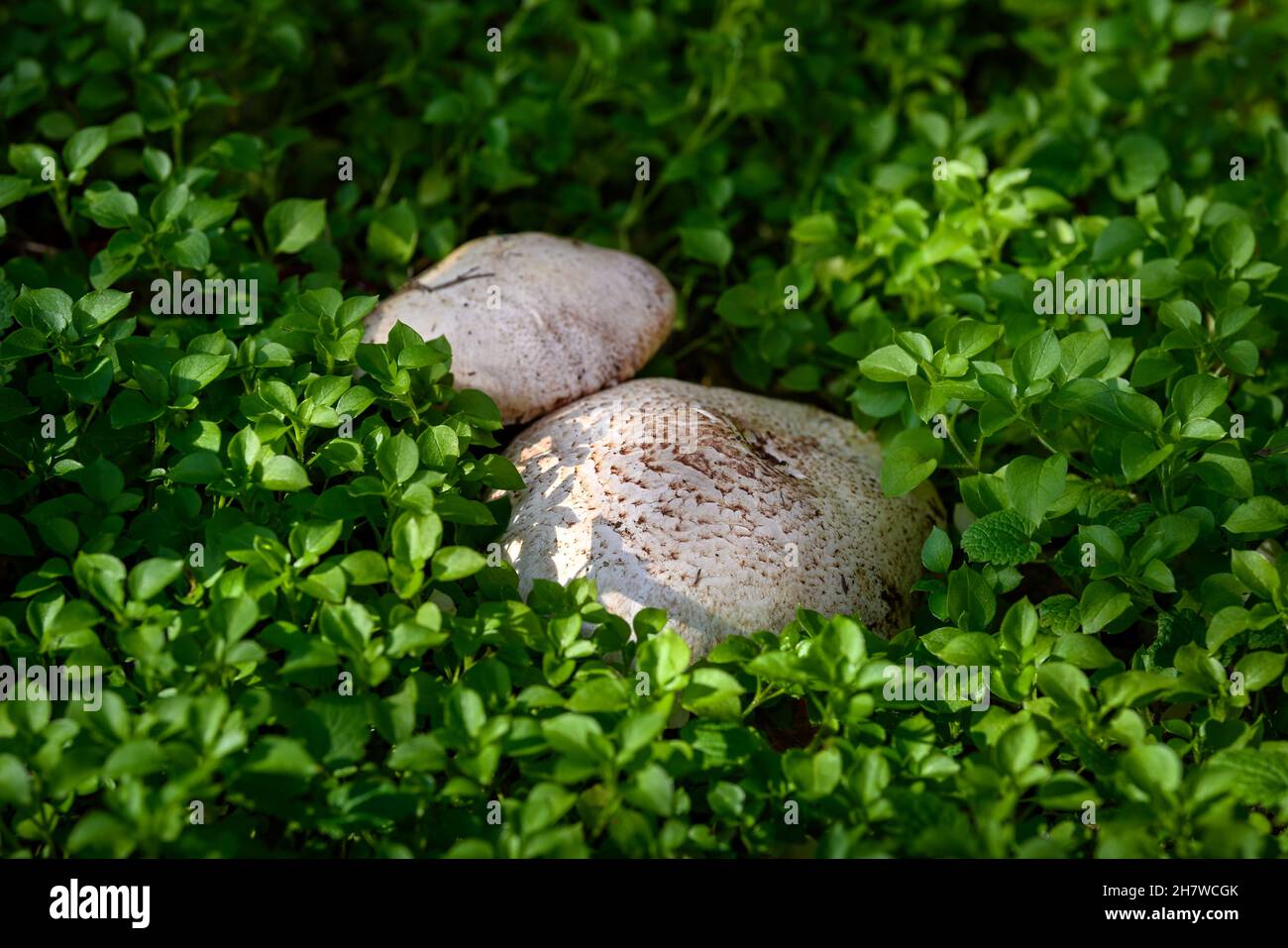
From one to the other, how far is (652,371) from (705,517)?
0.89 meters

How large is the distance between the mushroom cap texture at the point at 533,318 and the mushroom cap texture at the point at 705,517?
112 millimetres

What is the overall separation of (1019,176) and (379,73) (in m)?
2.28

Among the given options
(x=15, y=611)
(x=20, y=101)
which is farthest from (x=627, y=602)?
(x=20, y=101)

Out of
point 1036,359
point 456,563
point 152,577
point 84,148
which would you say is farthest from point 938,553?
point 84,148

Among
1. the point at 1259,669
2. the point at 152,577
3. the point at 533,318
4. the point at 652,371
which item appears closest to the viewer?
the point at 152,577

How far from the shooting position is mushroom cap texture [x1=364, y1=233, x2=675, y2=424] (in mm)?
2873

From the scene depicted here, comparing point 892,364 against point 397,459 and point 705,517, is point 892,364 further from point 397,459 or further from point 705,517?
point 397,459

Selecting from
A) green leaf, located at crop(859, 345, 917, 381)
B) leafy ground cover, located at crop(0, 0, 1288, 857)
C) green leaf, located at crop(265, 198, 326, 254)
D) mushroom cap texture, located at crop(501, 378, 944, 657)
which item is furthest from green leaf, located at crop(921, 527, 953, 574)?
green leaf, located at crop(265, 198, 326, 254)

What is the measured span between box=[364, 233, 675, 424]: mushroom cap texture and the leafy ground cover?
22 centimetres

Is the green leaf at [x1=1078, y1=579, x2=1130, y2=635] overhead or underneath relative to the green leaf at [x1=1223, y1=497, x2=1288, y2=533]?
underneath

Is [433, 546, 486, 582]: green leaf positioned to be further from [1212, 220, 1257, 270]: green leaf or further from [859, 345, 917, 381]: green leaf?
[1212, 220, 1257, 270]: green leaf

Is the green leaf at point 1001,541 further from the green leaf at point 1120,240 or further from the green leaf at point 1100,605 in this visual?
the green leaf at point 1120,240

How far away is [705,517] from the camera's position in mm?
2504
